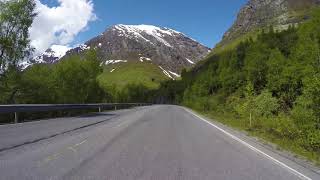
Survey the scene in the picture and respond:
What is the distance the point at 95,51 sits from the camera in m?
78.2

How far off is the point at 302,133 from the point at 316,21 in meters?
30.2

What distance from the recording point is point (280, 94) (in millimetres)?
53562

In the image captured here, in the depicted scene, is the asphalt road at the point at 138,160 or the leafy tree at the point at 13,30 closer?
the asphalt road at the point at 138,160

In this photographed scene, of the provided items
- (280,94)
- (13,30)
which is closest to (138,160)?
(13,30)

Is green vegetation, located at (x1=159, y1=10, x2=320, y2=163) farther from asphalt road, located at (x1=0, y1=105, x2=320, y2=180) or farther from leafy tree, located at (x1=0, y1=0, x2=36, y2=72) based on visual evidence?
leafy tree, located at (x1=0, y1=0, x2=36, y2=72)

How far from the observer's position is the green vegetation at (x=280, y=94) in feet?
58.4

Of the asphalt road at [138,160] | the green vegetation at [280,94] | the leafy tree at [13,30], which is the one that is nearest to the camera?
the asphalt road at [138,160]

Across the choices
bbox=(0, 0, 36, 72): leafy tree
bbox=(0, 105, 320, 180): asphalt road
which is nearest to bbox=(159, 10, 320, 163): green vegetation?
bbox=(0, 105, 320, 180): asphalt road

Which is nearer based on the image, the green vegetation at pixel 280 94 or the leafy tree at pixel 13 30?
the green vegetation at pixel 280 94

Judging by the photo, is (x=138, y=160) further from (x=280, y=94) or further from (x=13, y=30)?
(x=280, y=94)

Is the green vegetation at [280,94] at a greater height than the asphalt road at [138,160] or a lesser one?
greater

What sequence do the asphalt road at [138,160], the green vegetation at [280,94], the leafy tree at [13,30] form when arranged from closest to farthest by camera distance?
the asphalt road at [138,160]
the green vegetation at [280,94]
the leafy tree at [13,30]

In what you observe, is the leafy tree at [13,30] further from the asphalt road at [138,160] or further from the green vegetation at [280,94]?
the asphalt road at [138,160]

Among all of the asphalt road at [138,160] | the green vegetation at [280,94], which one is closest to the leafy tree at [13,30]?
the green vegetation at [280,94]
